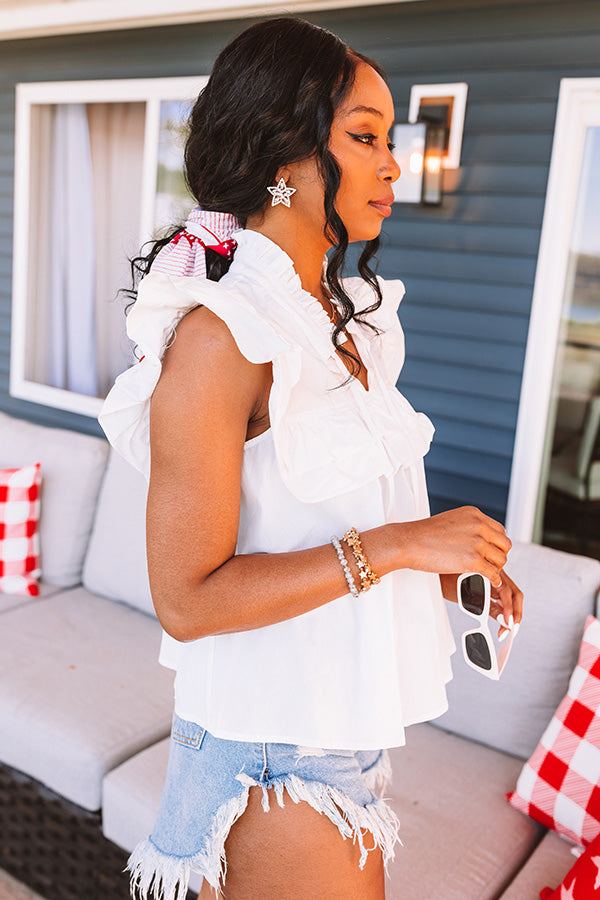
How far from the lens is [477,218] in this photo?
8.80 ft

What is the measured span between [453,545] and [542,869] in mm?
1084

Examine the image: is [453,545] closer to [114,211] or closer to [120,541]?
[120,541]

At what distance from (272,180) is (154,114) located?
9.16 feet

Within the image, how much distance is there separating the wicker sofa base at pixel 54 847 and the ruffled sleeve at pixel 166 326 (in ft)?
4.58

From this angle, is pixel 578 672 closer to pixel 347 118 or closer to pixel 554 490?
pixel 554 490

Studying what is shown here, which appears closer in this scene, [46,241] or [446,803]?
[446,803]

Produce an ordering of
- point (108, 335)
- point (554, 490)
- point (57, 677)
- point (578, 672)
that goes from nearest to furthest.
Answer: point (578, 672), point (57, 677), point (554, 490), point (108, 335)

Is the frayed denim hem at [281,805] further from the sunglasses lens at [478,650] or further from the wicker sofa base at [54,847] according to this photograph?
the wicker sofa base at [54,847]

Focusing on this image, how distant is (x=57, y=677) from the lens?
7.61 ft

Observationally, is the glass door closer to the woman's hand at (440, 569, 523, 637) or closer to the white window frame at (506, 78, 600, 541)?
the white window frame at (506, 78, 600, 541)

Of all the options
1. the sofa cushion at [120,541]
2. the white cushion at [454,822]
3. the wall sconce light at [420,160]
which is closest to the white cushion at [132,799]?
the white cushion at [454,822]

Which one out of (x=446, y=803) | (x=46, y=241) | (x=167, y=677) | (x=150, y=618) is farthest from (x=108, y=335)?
(x=446, y=803)

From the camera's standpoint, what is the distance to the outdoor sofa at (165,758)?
5.71ft

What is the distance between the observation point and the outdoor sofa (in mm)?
1741
